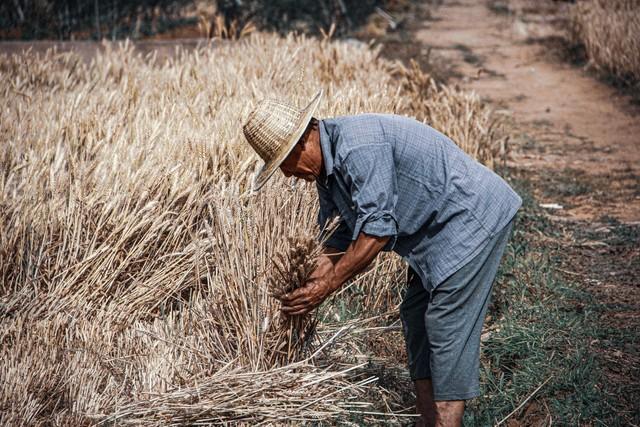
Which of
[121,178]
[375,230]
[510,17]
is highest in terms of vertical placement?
[375,230]

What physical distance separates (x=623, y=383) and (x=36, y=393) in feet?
7.93

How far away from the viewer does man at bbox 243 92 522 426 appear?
8.92ft

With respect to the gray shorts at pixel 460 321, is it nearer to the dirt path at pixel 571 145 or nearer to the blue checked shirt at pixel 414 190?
the blue checked shirt at pixel 414 190

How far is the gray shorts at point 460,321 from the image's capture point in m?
2.90

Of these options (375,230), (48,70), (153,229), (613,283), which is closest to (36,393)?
(153,229)

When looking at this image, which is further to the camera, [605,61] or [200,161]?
[605,61]

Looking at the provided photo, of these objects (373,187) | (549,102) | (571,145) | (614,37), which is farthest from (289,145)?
(614,37)

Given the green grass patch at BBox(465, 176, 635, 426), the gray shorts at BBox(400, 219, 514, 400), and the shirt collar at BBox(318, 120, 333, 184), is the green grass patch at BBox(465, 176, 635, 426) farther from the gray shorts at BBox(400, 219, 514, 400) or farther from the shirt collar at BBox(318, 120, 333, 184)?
the shirt collar at BBox(318, 120, 333, 184)

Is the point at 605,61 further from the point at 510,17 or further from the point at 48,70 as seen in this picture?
the point at 48,70

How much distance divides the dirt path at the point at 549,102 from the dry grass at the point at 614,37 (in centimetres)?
26

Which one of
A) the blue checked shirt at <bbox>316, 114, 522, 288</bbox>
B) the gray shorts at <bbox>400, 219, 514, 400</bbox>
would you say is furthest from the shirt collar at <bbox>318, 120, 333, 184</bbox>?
the gray shorts at <bbox>400, 219, 514, 400</bbox>

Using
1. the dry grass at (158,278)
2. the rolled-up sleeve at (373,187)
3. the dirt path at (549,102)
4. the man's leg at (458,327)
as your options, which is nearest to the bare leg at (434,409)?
the man's leg at (458,327)

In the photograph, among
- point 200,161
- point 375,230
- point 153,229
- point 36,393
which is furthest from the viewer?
point 200,161

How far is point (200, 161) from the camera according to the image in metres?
4.48
